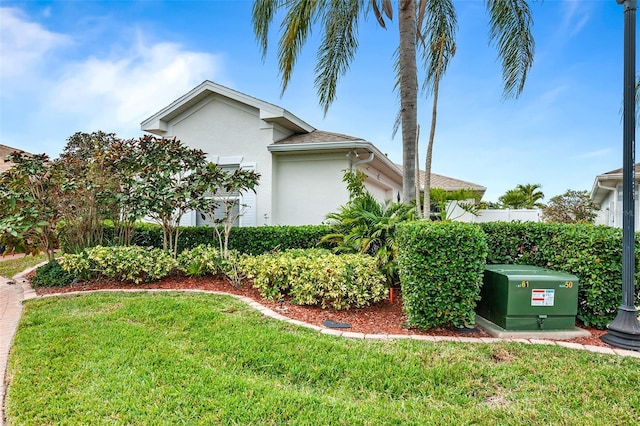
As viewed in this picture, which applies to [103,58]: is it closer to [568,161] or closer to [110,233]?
[110,233]

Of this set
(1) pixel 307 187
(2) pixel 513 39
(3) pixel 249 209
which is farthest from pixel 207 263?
(2) pixel 513 39

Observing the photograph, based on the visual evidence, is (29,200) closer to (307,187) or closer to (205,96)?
(205,96)

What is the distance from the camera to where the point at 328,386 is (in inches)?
124

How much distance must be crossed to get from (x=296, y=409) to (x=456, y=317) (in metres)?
2.51

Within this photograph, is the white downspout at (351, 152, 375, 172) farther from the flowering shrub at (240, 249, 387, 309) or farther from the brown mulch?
the brown mulch

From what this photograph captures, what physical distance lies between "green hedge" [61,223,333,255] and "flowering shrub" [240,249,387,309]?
2.01 meters

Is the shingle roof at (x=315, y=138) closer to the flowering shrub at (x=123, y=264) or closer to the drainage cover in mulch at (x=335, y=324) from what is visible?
the flowering shrub at (x=123, y=264)

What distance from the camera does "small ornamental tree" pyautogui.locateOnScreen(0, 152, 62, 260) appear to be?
23.6ft

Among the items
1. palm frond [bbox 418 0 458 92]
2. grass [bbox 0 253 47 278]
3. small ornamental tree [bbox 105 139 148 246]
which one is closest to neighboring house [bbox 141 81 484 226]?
small ornamental tree [bbox 105 139 148 246]

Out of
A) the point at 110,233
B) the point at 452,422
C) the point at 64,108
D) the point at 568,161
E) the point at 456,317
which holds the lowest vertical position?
the point at 452,422

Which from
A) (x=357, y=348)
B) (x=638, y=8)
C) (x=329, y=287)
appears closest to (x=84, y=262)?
(x=329, y=287)

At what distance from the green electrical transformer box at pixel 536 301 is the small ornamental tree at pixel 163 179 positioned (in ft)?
19.5

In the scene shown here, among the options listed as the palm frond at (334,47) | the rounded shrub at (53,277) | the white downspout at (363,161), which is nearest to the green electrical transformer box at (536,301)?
the white downspout at (363,161)

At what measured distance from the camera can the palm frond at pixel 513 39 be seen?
9422 mm
